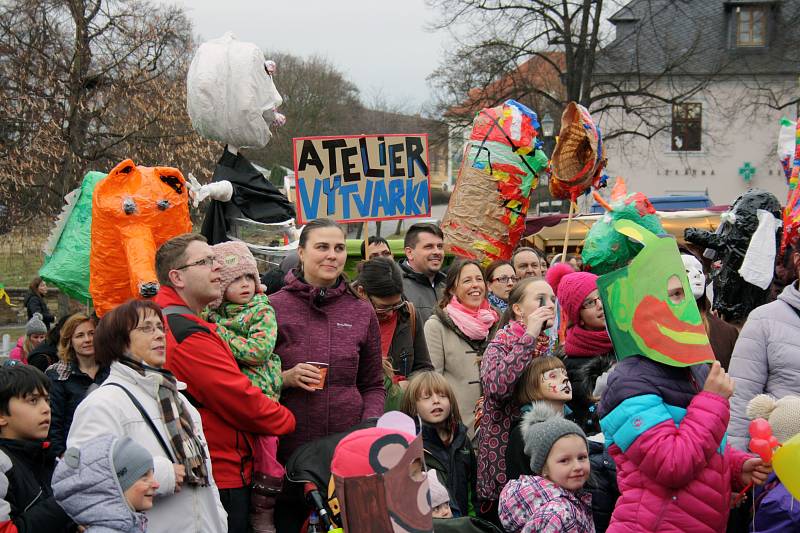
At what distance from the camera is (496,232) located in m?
8.36

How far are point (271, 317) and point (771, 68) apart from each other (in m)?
36.2

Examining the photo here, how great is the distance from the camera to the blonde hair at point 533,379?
15.6ft

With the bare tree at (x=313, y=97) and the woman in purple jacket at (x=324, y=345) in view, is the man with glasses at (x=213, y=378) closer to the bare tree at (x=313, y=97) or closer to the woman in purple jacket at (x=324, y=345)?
the woman in purple jacket at (x=324, y=345)

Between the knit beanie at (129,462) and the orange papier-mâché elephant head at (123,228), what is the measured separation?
8.00 ft

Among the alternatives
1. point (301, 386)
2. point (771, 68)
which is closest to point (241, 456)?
point (301, 386)

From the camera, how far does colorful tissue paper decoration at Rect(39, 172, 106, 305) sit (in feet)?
20.5

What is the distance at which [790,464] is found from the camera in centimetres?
334

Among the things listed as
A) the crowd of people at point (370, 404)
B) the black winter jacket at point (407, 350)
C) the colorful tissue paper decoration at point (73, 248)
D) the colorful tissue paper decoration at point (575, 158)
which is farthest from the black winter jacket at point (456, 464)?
the colorful tissue paper decoration at point (575, 158)

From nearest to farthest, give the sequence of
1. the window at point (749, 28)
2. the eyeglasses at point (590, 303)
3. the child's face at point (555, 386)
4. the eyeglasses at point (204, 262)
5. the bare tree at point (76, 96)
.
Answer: the eyeglasses at point (204, 262), the child's face at point (555, 386), the eyeglasses at point (590, 303), the bare tree at point (76, 96), the window at point (749, 28)

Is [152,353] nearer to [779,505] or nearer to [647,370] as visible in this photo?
[647,370]

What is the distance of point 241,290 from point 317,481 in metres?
0.93

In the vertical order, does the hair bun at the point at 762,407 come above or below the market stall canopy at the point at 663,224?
above

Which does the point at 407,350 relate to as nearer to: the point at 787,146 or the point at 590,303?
the point at 590,303

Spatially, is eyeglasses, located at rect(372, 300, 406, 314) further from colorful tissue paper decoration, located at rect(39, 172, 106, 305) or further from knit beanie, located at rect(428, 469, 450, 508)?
colorful tissue paper decoration, located at rect(39, 172, 106, 305)
